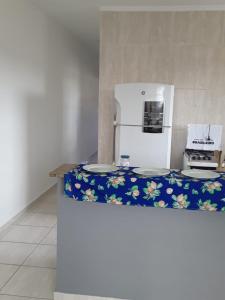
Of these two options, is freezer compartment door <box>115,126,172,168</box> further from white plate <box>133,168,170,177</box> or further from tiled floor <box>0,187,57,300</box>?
white plate <box>133,168,170,177</box>

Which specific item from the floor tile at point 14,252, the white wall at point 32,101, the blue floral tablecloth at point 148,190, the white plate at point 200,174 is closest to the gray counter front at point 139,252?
the blue floral tablecloth at point 148,190

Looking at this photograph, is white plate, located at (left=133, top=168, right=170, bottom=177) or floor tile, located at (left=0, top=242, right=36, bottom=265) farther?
floor tile, located at (left=0, top=242, right=36, bottom=265)

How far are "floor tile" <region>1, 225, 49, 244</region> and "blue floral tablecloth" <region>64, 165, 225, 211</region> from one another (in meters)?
1.62

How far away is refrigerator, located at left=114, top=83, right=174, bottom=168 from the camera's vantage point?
141 inches

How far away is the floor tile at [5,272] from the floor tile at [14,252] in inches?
2.7

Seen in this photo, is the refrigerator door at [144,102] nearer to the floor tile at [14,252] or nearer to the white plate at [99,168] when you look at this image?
the white plate at [99,168]

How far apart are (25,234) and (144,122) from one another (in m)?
1.86

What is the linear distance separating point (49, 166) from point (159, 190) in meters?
3.35

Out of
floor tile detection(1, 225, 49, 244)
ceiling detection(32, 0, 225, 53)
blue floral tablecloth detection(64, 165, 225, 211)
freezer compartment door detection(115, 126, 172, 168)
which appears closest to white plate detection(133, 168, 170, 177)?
blue floral tablecloth detection(64, 165, 225, 211)

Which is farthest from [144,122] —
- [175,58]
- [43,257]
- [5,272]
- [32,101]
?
[5,272]

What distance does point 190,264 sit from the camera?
2.03 m

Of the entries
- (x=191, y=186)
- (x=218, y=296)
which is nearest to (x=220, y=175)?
(x=191, y=186)

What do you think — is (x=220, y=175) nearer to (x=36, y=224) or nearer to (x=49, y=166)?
(x=36, y=224)

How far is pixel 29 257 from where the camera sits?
296 cm
